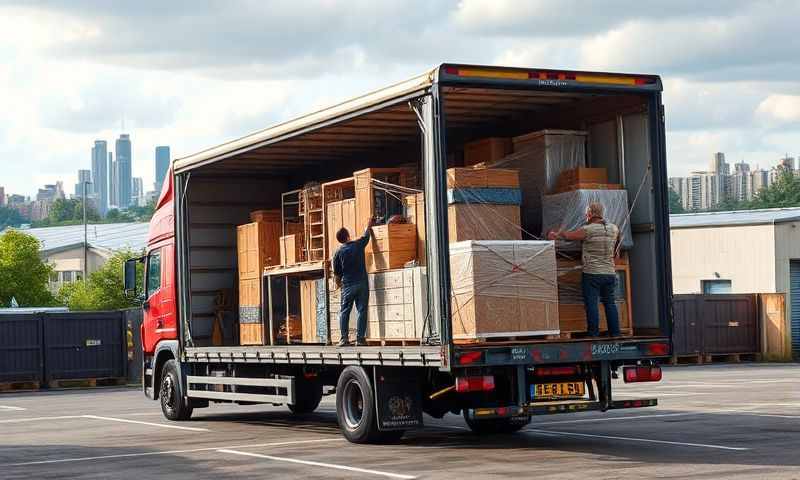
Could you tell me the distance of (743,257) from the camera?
4128 cm

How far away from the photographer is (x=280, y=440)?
16547 mm

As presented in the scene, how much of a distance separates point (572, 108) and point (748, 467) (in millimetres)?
4859

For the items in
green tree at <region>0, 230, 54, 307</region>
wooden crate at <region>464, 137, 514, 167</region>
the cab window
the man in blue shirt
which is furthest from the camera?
green tree at <region>0, 230, 54, 307</region>

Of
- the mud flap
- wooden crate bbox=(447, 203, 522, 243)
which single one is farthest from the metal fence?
wooden crate bbox=(447, 203, 522, 243)

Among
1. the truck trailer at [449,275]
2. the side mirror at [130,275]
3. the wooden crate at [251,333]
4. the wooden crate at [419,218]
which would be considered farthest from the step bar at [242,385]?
the wooden crate at [419,218]

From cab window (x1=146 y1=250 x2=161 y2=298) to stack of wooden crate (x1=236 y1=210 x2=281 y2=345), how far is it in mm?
2205

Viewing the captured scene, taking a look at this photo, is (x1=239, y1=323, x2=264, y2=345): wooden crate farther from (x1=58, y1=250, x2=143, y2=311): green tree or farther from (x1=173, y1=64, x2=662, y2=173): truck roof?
(x1=58, y1=250, x2=143, y2=311): green tree

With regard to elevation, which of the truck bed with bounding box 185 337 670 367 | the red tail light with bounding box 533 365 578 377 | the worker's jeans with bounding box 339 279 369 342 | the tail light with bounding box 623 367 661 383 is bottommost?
the tail light with bounding box 623 367 661 383

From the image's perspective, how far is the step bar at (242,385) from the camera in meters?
17.0

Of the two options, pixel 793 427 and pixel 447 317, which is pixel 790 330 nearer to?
pixel 793 427

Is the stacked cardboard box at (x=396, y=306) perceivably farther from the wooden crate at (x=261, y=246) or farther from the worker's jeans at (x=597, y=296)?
the wooden crate at (x=261, y=246)

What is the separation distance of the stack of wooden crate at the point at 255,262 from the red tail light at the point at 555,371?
599 centimetres

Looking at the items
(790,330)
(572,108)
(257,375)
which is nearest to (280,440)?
(257,375)

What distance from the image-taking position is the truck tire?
14617 millimetres
